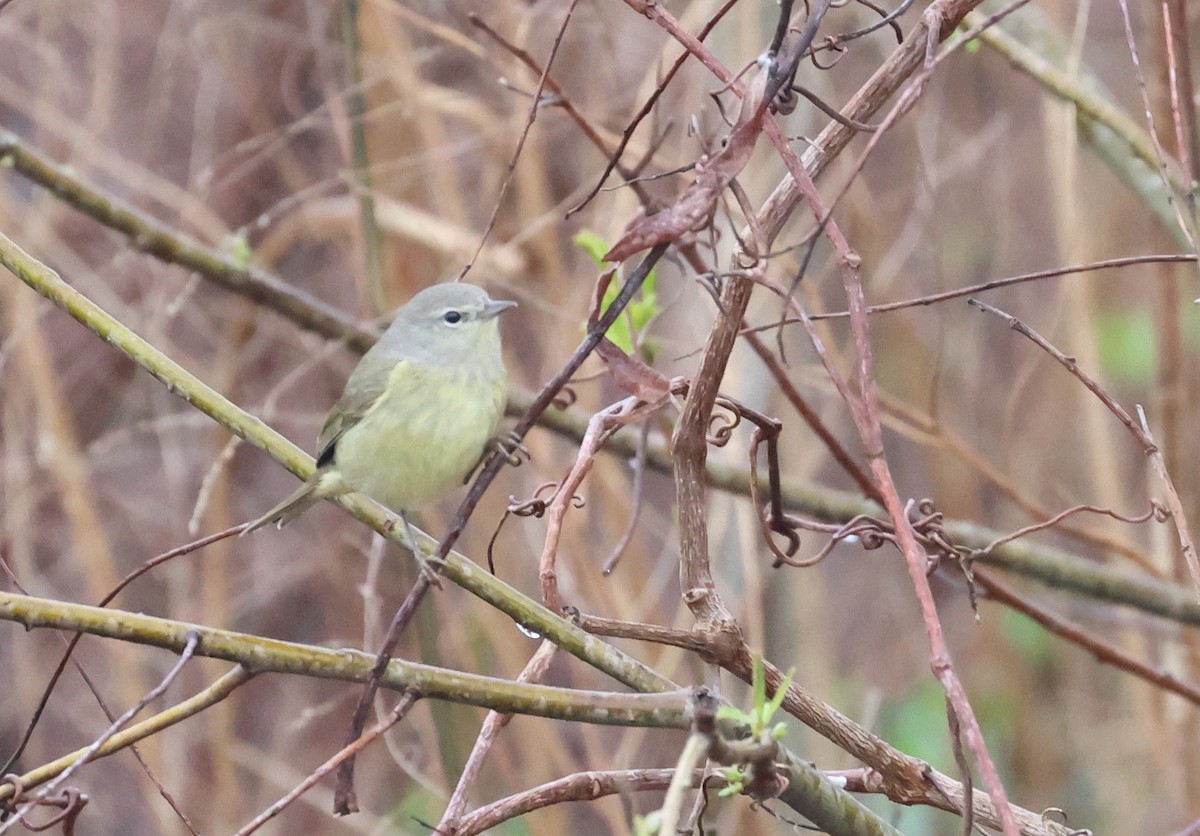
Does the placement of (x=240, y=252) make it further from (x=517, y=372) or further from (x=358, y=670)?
(x=358, y=670)

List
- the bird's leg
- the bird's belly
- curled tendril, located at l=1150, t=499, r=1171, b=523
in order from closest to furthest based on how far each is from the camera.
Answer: curled tendril, located at l=1150, t=499, r=1171, b=523, the bird's leg, the bird's belly

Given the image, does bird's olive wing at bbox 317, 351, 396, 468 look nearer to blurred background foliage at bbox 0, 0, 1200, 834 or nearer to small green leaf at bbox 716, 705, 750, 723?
blurred background foliage at bbox 0, 0, 1200, 834

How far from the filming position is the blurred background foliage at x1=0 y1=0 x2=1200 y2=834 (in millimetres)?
3672

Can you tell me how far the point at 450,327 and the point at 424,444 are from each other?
29 centimetres

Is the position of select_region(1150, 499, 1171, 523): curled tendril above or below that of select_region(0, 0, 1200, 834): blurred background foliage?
below

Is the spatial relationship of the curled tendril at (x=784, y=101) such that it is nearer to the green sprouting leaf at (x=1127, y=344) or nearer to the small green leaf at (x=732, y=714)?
the small green leaf at (x=732, y=714)

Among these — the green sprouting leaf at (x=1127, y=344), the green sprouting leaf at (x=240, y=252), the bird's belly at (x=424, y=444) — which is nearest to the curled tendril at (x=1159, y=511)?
the bird's belly at (x=424, y=444)

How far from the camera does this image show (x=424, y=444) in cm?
222

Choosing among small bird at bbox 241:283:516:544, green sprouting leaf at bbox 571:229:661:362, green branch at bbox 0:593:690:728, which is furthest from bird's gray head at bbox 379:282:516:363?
green branch at bbox 0:593:690:728

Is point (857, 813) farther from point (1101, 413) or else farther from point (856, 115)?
point (1101, 413)

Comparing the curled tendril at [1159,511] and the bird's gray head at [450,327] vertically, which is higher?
the bird's gray head at [450,327]

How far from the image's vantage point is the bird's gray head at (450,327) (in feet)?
7.71

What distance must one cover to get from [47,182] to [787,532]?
2.07 metres

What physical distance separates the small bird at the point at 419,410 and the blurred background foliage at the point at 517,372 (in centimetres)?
64
